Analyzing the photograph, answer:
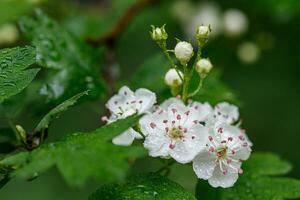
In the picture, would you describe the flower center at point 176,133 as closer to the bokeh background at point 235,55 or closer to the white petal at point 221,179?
the white petal at point 221,179

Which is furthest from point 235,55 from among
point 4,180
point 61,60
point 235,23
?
point 4,180

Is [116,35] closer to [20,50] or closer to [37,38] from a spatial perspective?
[37,38]

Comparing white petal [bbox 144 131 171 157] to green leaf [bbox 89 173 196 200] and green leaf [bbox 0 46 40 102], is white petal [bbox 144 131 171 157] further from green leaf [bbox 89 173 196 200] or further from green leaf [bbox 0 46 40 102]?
green leaf [bbox 0 46 40 102]

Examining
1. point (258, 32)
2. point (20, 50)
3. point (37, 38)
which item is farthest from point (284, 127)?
point (20, 50)

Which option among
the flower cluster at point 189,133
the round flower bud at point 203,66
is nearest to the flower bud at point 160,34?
the flower cluster at point 189,133

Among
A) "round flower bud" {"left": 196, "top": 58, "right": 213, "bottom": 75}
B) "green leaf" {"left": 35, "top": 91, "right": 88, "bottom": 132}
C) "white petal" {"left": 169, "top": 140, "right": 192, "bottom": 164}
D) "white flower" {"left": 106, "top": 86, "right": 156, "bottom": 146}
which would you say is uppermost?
"green leaf" {"left": 35, "top": 91, "right": 88, "bottom": 132}

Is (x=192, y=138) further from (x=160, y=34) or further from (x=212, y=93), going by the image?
(x=212, y=93)

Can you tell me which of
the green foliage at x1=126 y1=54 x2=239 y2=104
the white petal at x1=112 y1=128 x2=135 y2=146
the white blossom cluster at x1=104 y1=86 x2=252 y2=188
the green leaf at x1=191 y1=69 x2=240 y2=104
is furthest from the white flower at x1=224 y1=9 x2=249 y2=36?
the white petal at x1=112 y1=128 x2=135 y2=146

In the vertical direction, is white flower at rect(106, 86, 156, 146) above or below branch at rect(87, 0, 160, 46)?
above
